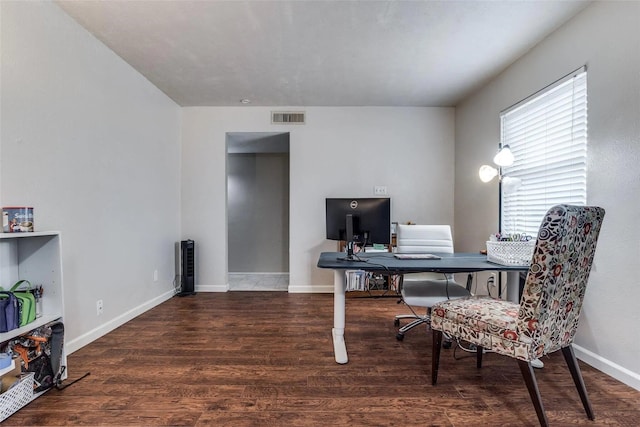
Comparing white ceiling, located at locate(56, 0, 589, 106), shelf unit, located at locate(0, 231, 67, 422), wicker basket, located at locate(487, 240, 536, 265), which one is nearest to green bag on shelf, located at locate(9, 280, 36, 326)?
shelf unit, located at locate(0, 231, 67, 422)

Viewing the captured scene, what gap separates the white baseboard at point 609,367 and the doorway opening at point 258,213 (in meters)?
3.85

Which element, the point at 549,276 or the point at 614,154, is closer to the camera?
the point at 549,276

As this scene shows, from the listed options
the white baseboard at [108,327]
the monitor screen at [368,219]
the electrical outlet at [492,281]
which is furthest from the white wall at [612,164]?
the white baseboard at [108,327]

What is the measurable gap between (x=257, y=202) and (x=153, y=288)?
7.28ft

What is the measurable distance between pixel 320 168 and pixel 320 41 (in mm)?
1755

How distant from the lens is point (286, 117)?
393 cm

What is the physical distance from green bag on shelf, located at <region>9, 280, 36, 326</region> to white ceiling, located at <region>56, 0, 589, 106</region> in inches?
75.5

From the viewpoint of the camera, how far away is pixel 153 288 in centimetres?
328

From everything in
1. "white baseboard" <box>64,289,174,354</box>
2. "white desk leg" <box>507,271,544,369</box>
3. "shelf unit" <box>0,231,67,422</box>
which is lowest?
"white baseboard" <box>64,289,174,354</box>

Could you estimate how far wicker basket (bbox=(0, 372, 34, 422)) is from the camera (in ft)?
4.76

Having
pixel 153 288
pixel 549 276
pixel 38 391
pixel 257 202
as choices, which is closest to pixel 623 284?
pixel 549 276

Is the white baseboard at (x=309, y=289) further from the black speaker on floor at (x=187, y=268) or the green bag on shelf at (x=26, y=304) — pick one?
the green bag on shelf at (x=26, y=304)

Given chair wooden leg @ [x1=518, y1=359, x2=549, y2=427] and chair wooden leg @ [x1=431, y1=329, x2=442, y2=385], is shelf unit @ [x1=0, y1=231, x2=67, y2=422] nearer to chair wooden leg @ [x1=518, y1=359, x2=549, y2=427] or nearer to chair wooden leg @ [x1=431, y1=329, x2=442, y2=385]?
chair wooden leg @ [x1=431, y1=329, x2=442, y2=385]

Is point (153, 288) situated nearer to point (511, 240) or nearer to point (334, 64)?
point (334, 64)
